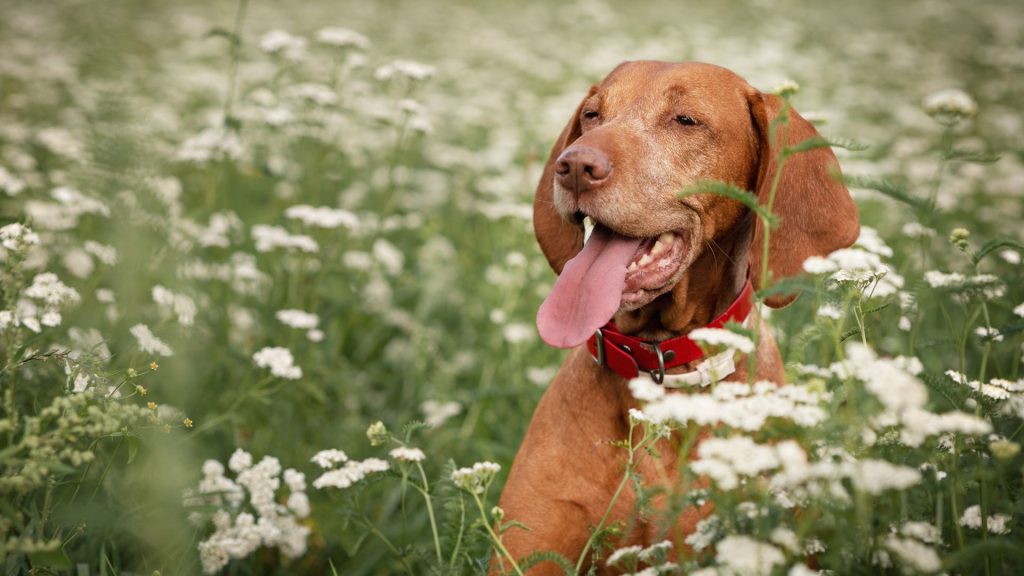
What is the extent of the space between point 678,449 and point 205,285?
2.65 m

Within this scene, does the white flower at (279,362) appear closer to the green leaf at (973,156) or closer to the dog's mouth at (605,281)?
the dog's mouth at (605,281)

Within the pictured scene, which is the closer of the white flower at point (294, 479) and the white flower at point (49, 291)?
the white flower at point (49, 291)

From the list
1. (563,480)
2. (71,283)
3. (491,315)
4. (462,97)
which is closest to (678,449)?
(563,480)

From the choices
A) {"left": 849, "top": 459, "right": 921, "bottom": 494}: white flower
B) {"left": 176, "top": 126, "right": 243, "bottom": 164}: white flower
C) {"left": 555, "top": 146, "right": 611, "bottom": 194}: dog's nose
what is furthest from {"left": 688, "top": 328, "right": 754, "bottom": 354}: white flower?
{"left": 176, "top": 126, "right": 243, "bottom": 164}: white flower

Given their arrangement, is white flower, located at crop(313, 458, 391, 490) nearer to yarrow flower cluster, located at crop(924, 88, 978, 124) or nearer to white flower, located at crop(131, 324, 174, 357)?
white flower, located at crop(131, 324, 174, 357)

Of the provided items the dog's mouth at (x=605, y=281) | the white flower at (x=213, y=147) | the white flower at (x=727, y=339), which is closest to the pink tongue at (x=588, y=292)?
the dog's mouth at (x=605, y=281)

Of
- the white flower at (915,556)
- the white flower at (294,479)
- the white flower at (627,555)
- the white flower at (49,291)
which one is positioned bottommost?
the white flower at (294,479)

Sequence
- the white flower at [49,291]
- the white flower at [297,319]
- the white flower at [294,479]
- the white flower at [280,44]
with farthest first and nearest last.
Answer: the white flower at [280,44] → the white flower at [297,319] → the white flower at [294,479] → the white flower at [49,291]

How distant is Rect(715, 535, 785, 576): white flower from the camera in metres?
1.57

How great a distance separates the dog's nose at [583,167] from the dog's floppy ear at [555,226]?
0.47 metres

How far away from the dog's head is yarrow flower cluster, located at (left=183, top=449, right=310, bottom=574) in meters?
0.89

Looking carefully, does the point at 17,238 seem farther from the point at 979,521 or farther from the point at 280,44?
the point at 979,521

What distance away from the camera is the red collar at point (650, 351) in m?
2.73

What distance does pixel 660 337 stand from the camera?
292cm
